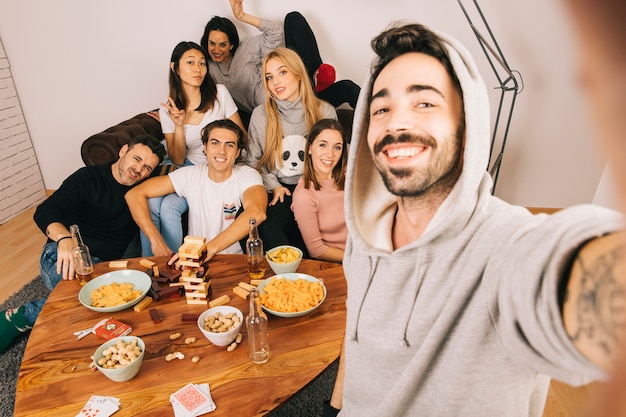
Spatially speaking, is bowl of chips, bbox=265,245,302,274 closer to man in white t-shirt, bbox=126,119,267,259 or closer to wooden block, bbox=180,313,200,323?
wooden block, bbox=180,313,200,323

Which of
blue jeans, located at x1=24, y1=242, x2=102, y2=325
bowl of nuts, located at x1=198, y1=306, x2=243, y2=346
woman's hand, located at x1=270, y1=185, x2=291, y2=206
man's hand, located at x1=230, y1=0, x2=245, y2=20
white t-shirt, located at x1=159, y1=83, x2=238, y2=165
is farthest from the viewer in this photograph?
man's hand, located at x1=230, y1=0, x2=245, y2=20

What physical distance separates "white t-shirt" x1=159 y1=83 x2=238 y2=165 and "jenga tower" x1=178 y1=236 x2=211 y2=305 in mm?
1433

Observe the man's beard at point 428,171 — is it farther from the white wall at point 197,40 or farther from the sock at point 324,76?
the white wall at point 197,40

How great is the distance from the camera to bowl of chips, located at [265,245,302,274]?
161 centimetres

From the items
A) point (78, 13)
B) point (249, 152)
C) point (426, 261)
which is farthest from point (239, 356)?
point (78, 13)

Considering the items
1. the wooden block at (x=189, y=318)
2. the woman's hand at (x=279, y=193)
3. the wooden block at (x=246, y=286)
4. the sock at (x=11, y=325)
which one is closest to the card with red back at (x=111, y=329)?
the wooden block at (x=189, y=318)

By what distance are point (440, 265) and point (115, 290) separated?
1.24 m

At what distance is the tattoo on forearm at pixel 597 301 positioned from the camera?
1.12 feet

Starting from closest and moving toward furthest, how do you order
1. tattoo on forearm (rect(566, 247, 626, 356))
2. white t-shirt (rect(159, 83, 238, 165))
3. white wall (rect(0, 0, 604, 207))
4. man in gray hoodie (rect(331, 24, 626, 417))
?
tattoo on forearm (rect(566, 247, 626, 356)) → man in gray hoodie (rect(331, 24, 626, 417)) → white t-shirt (rect(159, 83, 238, 165)) → white wall (rect(0, 0, 604, 207))

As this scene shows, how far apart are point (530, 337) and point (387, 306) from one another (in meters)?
0.36

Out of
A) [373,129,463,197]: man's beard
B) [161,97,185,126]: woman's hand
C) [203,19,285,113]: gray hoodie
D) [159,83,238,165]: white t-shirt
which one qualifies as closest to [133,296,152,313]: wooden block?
[373,129,463,197]: man's beard

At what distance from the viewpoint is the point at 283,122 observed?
273 centimetres

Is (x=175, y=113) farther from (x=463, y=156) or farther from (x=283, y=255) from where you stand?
(x=463, y=156)

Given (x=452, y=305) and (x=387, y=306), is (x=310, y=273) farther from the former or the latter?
(x=452, y=305)
